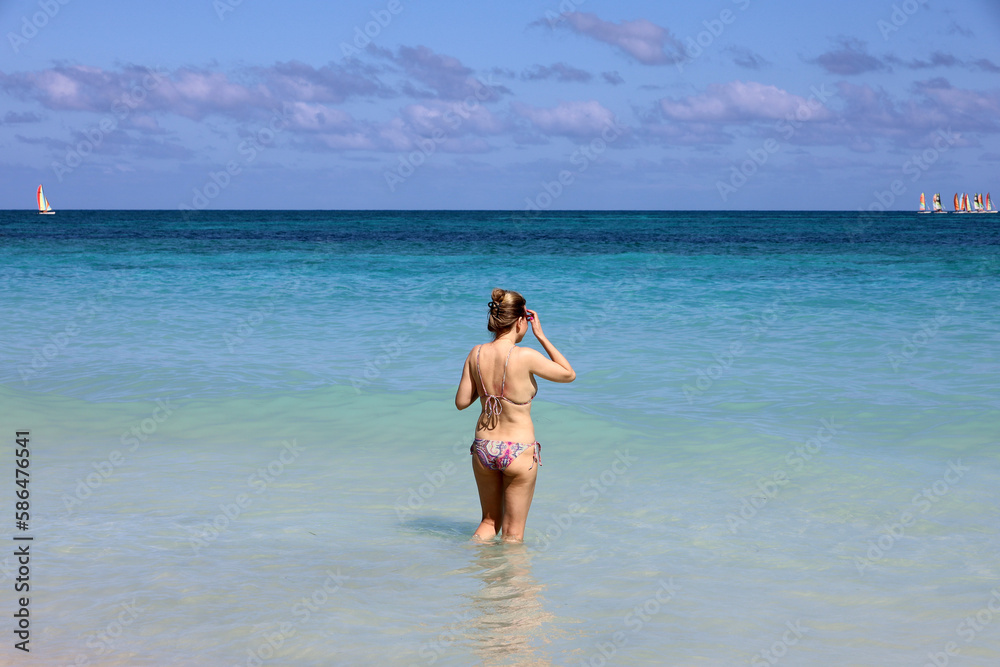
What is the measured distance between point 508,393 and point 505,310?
507 mm

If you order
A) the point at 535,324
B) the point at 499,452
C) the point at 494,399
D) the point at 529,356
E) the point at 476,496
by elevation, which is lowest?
the point at 476,496

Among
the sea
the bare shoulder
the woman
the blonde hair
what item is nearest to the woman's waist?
the woman

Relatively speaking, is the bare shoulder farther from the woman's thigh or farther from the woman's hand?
the woman's thigh

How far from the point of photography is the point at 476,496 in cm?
635

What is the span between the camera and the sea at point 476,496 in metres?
3.99

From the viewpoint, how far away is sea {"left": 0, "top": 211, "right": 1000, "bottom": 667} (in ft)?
13.1

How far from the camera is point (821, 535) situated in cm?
541

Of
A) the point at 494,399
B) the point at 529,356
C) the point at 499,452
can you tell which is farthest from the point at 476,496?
the point at 529,356

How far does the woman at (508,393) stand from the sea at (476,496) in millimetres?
494

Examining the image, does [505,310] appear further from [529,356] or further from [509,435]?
[509,435]

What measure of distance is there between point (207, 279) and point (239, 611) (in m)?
20.0

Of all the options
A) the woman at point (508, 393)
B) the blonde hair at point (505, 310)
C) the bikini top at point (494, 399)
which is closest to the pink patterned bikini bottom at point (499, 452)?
the woman at point (508, 393)

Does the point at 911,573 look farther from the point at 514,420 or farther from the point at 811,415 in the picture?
the point at 811,415

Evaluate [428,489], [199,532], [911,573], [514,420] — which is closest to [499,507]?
[514,420]
